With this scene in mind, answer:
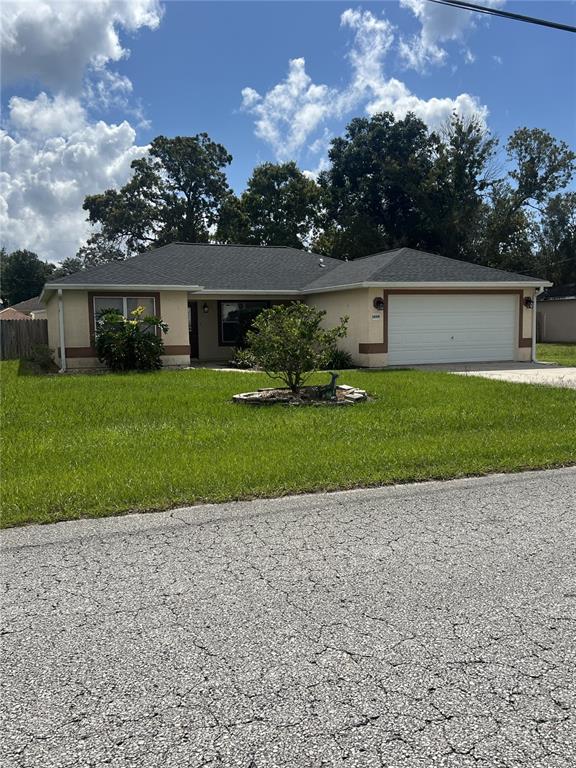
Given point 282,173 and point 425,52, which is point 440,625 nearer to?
point 425,52

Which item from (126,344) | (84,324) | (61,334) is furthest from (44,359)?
(126,344)

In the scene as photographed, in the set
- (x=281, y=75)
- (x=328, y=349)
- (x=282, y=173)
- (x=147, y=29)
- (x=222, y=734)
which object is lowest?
(x=222, y=734)

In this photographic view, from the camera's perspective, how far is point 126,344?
1653 cm

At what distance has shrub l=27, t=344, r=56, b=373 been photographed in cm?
1770

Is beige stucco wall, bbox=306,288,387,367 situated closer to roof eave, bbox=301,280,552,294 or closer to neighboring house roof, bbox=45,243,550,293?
roof eave, bbox=301,280,552,294

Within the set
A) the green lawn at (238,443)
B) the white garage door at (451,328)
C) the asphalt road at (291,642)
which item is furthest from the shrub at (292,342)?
the white garage door at (451,328)

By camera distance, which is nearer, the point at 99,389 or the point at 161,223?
the point at 99,389

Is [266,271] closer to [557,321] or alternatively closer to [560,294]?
[557,321]

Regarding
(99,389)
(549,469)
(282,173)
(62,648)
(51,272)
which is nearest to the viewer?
(62,648)

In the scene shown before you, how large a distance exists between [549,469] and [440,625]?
392 centimetres

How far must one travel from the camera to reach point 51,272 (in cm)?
6638

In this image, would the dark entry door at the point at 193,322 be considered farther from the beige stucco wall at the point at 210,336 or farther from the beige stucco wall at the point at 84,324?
the beige stucco wall at the point at 84,324

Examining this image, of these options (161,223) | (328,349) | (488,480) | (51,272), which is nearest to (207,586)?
(488,480)

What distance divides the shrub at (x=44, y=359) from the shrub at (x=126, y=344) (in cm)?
178
